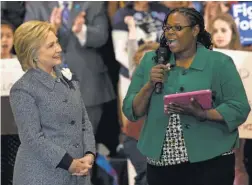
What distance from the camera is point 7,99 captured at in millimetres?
4676

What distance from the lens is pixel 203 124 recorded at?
2963mm

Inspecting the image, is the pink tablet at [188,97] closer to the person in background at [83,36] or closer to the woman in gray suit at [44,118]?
the woman in gray suit at [44,118]

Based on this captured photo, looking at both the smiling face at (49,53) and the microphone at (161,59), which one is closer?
the microphone at (161,59)

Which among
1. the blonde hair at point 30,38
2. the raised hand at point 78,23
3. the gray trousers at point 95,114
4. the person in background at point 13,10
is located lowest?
the gray trousers at point 95,114

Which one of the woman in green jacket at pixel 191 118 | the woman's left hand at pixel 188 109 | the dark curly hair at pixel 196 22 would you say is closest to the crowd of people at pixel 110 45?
the dark curly hair at pixel 196 22

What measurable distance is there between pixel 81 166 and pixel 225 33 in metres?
1.91

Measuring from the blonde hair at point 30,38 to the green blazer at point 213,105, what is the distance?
0.58m

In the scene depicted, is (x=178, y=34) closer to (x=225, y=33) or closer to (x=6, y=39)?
(x=225, y=33)

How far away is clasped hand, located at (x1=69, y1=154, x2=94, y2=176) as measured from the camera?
117 inches

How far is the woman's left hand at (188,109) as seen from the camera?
2.85 m

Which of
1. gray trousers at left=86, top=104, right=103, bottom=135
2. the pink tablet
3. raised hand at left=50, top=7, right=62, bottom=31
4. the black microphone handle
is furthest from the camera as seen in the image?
gray trousers at left=86, top=104, right=103, bottom=135

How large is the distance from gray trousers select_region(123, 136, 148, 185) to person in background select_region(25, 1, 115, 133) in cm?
30

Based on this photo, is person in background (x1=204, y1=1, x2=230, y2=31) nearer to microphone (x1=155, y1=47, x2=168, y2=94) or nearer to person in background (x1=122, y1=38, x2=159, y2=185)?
person in background (x1=122, y1=38, x2=159, y2=185)

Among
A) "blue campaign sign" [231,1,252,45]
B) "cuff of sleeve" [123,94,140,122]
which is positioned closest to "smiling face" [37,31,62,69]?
"cuff of sleeve" [123,94,140,122]
